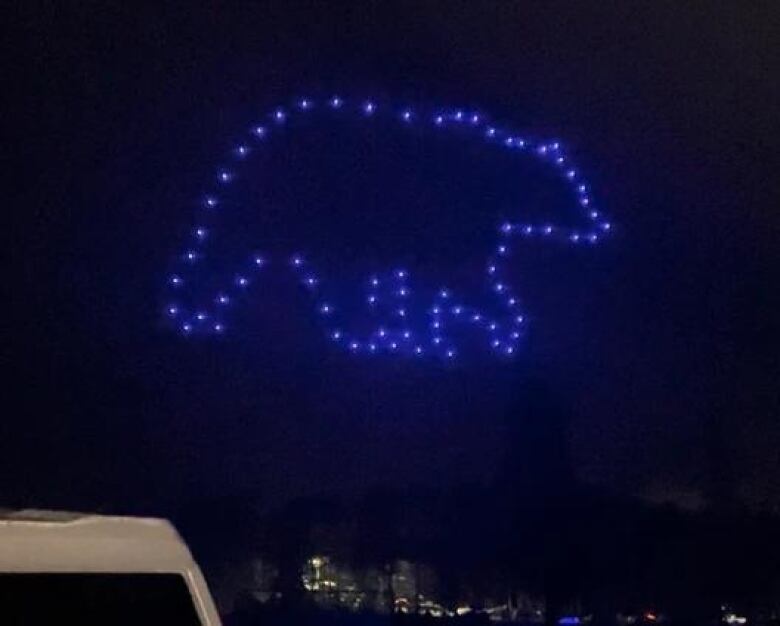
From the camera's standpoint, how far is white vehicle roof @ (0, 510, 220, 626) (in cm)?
203

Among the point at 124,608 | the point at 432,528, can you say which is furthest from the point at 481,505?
the point at 124,608

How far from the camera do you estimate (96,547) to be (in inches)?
87.5

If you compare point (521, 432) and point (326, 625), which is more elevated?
point (521, 432)

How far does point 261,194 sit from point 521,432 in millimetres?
1678

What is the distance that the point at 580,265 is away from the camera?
754 centimetres

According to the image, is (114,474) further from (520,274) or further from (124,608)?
(124,608)

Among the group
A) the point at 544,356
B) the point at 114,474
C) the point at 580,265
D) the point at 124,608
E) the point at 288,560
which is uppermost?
the point at 580,265

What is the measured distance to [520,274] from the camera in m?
7.29

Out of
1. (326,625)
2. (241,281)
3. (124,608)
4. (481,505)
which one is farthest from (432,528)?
(124,608)

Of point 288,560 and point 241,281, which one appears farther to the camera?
point 241,281

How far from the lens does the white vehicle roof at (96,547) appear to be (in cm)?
203

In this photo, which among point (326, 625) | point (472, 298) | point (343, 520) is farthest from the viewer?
point (472, 298)

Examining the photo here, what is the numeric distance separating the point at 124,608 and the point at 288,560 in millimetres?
4261

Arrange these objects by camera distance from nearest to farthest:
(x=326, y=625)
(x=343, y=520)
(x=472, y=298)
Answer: (x=326, y=625)
(x=343, y=520)
(x=472, y=298)
